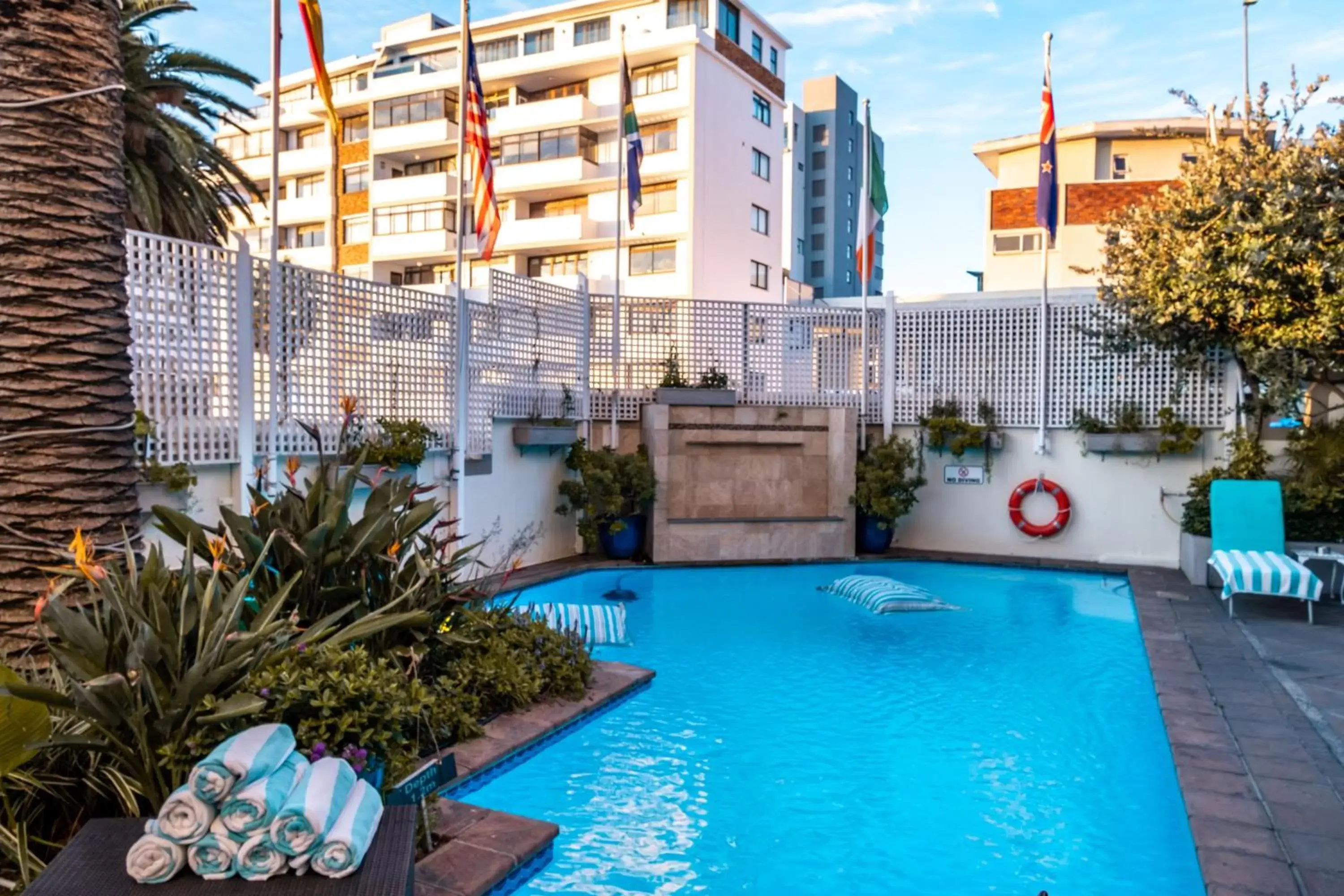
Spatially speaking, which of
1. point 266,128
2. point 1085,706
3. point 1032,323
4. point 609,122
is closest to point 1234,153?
point 1032,323

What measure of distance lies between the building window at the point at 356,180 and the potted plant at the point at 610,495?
26.9 m

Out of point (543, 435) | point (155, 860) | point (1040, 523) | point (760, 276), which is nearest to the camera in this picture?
point (155, 860)

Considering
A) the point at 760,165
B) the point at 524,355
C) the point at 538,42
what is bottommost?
the point at 524,355

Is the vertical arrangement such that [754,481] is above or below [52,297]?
below

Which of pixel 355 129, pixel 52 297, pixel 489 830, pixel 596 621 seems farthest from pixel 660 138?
pixel 489 830

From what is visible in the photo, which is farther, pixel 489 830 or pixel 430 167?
pixel 430 167

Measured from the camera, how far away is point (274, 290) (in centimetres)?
802

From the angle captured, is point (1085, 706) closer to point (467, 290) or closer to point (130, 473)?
point (130, 473)

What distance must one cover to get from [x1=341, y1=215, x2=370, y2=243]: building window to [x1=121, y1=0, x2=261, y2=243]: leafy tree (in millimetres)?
19178

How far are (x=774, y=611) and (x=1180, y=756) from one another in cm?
500

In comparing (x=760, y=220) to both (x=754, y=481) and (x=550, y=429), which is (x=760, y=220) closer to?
(x=754, y=481)

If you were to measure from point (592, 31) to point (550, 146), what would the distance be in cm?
420

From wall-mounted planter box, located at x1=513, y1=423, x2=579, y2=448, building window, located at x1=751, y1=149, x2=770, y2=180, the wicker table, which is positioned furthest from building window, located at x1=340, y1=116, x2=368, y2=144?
the wicker table

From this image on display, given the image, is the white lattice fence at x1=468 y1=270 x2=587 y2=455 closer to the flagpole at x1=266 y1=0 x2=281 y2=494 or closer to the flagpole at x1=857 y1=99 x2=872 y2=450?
the flagpole at x1=266 y1=0 x2=281 y2=494
